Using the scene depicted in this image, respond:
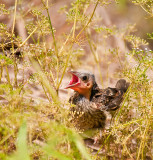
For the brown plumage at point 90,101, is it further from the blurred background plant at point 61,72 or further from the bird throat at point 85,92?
the blurred background plant at point 61,72

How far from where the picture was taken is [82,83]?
5.06 feet

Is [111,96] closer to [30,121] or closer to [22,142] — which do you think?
[30,121]

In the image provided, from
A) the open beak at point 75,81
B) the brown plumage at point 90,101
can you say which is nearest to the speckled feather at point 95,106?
the brown plumage at point 90,101

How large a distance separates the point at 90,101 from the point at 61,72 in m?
0.28

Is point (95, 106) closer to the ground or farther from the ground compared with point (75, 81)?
closer to the ground

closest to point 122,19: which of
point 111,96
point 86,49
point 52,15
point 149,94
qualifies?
point 86,49

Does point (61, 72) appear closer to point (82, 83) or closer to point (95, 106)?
point (82, 83)

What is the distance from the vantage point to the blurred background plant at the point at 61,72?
33.6 inches

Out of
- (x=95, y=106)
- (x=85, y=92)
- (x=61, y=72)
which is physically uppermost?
(x=61, y=72)

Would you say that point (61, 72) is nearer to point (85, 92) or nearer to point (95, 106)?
point (85, 92)

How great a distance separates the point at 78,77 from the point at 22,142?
0.97 meters

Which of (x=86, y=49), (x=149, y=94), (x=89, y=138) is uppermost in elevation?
(x=86, y=49)

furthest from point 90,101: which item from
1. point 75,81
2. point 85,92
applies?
point 75,81

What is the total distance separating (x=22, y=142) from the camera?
58cm
